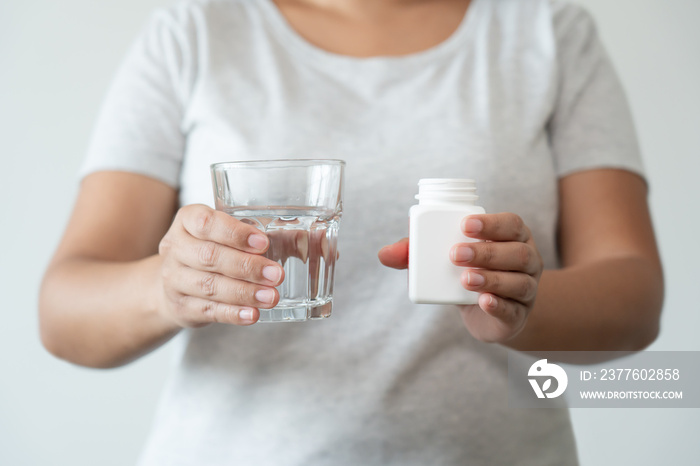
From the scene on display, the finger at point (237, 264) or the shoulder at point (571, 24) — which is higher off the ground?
the shoulder at point (571, 24)

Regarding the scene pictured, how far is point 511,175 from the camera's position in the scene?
93 cm

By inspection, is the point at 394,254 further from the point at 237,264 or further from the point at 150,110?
the point at 150,110

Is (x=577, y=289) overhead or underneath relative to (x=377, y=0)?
underneath

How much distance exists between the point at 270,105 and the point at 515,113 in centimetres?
37

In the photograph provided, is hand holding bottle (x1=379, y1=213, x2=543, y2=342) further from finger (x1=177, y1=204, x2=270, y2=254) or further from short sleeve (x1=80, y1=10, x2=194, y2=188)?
short sleeve (x1=80, y1=10, x2=194, y2=188)

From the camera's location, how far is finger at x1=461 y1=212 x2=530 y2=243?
592 millimetres

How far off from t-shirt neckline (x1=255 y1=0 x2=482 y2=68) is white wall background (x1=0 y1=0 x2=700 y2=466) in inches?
28.5

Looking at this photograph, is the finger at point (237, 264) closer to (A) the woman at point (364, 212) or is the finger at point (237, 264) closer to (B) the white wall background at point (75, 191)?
(A) the woman at point (364, 212)

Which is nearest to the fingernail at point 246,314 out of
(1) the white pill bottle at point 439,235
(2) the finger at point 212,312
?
(2) the finger at point 212,312

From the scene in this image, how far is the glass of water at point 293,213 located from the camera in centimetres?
62

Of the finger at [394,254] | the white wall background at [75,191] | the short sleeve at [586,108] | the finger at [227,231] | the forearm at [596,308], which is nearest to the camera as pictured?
the finger at [227,231]

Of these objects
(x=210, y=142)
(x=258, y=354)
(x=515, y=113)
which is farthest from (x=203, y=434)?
(x=515, y=113)

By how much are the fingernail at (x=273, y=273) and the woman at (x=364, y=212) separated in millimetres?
250

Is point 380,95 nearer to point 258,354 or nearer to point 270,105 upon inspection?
point 270,105
